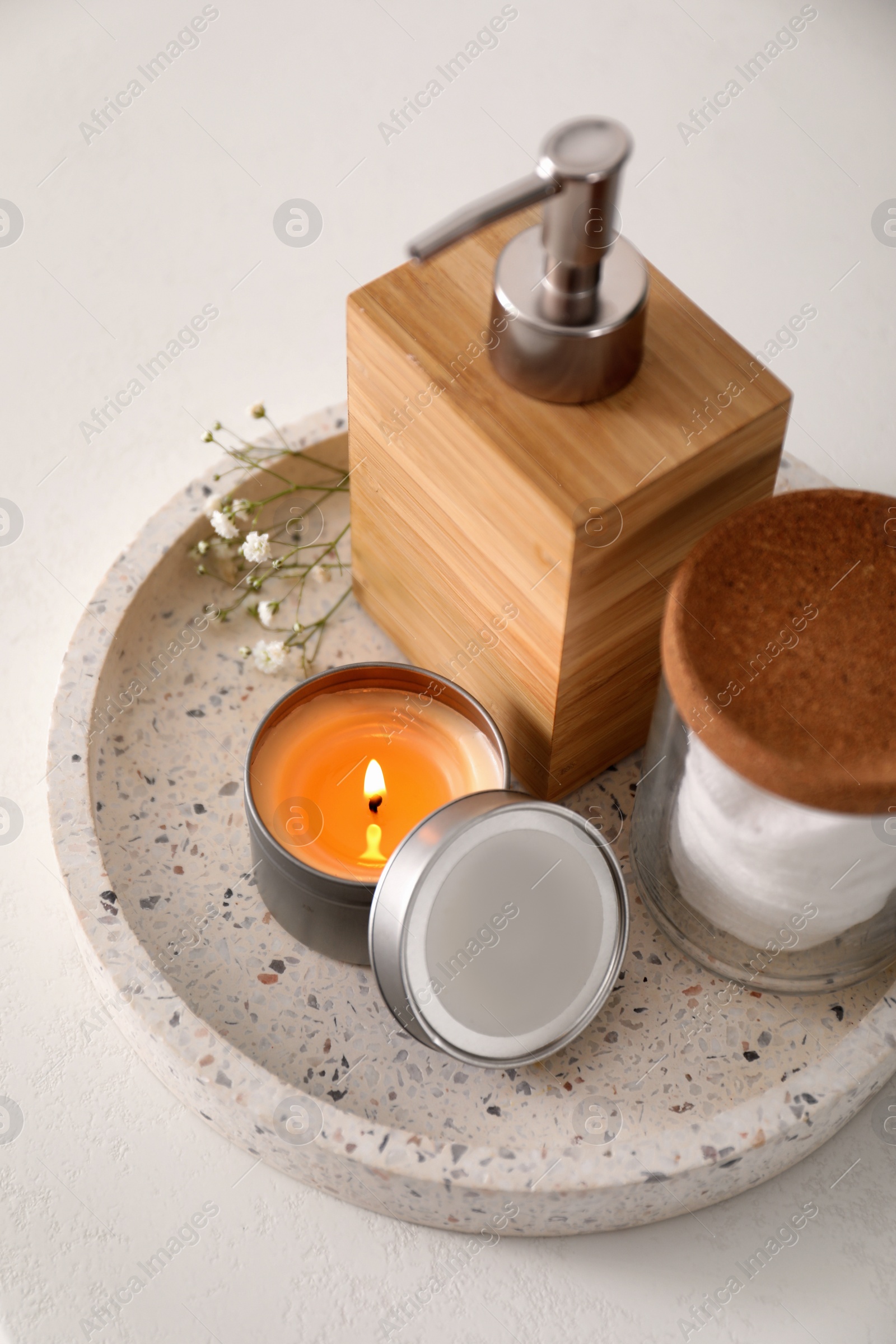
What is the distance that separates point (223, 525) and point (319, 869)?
26cm

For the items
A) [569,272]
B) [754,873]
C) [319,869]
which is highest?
[569,272]

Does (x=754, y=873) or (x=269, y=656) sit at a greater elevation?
(x=269, y=656)

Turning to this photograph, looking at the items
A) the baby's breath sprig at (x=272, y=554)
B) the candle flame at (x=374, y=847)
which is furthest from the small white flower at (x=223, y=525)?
the candle flame at (x=374, y=847)

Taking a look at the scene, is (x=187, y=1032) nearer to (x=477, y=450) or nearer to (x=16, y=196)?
(x=477, y=450)

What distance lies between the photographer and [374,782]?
76cm

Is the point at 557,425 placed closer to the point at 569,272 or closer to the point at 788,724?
the point at 569,272

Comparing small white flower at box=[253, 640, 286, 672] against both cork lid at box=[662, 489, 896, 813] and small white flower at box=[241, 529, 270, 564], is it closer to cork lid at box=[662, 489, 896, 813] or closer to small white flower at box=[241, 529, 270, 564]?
small white flower at box=[241, 529, 270, 564]

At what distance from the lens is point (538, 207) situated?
75cm

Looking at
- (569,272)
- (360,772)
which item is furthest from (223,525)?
(569,272)

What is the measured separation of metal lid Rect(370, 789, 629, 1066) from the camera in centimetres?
66

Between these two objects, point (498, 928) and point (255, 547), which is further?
point (255, 547)

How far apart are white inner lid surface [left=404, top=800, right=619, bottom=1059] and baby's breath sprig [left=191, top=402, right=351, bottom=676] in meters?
0.25

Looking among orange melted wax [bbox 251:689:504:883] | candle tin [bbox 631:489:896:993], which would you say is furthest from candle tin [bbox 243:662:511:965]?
candle tin [bbox 631:489:896:993]

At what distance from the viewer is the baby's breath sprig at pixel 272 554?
0.87 metres
